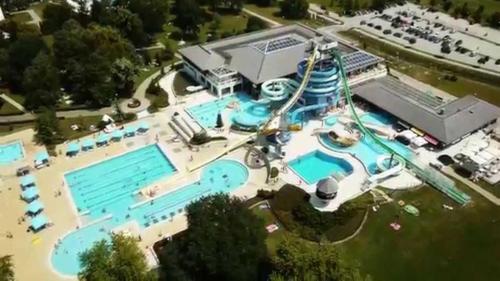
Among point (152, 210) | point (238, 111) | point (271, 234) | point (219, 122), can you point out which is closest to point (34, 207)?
point (152, 210)

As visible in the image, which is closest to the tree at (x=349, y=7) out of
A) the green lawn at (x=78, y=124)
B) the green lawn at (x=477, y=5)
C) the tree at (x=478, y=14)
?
the green lawn at (x=477, y=5)

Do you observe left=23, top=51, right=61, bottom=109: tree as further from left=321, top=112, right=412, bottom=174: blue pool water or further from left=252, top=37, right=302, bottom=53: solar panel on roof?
left=321, top=112, right=412, bottom=174: blue pool water

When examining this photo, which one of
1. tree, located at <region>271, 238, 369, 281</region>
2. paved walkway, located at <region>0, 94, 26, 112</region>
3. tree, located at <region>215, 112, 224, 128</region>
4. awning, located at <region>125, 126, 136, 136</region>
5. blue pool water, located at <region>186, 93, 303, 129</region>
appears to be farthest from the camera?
paved walkway, located at <region>0, 94, 26, 112</region>

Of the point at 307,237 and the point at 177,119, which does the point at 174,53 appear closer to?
the point at 177,119

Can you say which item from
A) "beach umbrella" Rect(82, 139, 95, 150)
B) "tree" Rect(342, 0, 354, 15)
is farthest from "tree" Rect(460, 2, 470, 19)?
"beach umbrella" Rect(82, 139, 95, 150)

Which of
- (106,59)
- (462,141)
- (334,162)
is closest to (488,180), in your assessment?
(462,141)

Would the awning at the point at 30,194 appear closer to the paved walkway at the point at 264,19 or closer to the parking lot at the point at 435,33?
the paved walkway at the point at 264,19
